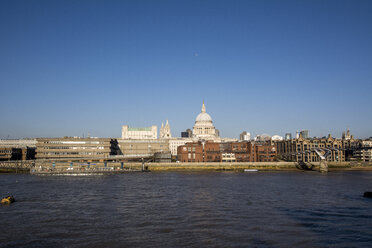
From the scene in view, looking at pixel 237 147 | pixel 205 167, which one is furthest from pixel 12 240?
pixel 237 147

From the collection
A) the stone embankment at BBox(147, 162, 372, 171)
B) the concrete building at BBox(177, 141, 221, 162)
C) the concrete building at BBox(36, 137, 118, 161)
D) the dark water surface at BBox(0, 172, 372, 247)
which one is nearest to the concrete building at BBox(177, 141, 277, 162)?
the concrete building at BBox(177, 141, 221, 162)

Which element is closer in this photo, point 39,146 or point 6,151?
point 39,146

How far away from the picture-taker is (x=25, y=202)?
4938 cm

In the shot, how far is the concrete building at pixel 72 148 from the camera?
A: 5527 inches

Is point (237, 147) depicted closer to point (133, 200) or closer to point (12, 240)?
point (133, 200)

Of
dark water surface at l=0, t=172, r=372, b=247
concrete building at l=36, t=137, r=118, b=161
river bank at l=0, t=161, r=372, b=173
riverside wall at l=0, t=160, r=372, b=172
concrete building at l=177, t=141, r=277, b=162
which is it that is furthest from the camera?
concrete building at l=36, t=137, r=118, b=161

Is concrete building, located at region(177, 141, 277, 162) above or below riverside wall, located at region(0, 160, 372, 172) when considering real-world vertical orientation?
above

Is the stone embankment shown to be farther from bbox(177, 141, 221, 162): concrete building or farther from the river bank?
bbox(177, 141, 221, 162): concrete building

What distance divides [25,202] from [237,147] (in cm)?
10103

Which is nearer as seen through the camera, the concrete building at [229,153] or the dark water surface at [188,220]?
the dark water surface at [188,220]

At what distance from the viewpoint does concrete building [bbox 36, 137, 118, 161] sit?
140375 mm

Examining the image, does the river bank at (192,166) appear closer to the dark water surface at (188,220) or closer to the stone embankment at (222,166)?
the stone embankment at (222,166)

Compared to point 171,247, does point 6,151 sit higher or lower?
higher

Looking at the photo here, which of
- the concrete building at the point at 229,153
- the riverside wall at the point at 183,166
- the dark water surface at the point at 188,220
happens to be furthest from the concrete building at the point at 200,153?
the dark water surface at the point at 188,220
